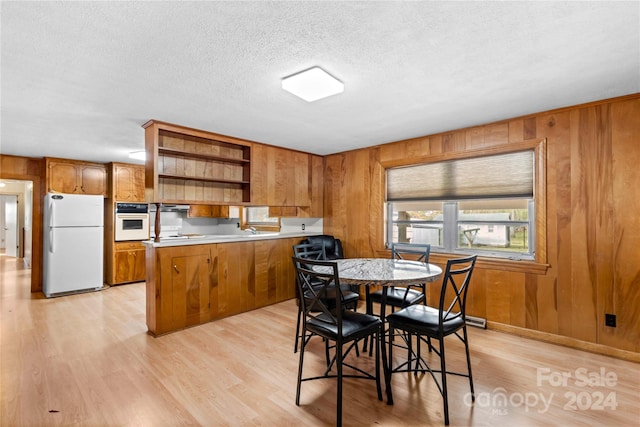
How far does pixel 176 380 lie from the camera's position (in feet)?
7.78

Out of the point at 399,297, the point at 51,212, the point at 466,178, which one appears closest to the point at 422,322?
the point at 399,297

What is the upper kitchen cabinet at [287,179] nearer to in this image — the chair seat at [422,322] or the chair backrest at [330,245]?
the chair backrest at [330,245]

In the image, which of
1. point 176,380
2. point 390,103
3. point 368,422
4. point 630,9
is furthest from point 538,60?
point 176,380

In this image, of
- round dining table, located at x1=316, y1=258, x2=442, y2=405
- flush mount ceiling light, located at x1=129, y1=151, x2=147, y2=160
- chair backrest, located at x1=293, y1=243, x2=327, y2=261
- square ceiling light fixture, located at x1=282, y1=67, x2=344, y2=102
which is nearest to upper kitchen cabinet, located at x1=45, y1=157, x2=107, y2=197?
flush mount ceiling light, located at x1=129, y1=151, x2=147, y2=160

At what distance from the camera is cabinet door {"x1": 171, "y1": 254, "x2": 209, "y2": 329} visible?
3.38 meters

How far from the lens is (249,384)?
90.9 inches

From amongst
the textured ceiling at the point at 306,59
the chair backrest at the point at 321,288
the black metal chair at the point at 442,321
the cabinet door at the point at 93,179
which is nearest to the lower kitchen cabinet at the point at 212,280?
the textured ceiling at the point at 306,59

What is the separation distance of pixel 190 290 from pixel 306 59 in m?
2.81

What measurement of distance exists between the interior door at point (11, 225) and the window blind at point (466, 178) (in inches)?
425

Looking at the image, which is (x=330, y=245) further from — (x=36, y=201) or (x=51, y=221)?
(x=36, y=201)

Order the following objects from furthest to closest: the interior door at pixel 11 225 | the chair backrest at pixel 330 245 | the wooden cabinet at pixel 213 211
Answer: the interior door at pixel 11 225 → the wooden cabinet at pixel 213 211 → the chair backrest at pixel 330 245

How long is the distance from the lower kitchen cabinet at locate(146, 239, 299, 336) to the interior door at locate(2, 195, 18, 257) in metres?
8.74

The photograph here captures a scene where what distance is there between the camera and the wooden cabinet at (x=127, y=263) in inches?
217

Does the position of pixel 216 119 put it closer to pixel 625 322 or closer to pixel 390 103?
pixel 390 103
